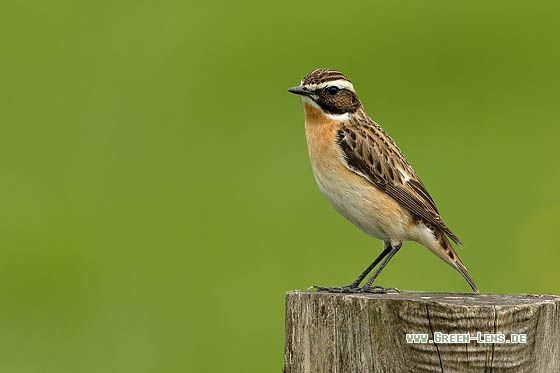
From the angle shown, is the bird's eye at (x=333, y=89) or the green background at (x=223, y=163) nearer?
the bird's eye at (x=333, y=89)

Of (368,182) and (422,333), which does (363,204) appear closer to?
(368,182)

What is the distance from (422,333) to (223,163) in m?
14.9

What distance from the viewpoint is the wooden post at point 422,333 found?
6.76 meters

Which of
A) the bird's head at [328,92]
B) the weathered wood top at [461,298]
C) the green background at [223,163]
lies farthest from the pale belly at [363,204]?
the green background at [223,163]

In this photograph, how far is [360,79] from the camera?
2498cm

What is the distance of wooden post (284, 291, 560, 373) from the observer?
6758 mm

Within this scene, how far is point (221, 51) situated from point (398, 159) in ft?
59.5

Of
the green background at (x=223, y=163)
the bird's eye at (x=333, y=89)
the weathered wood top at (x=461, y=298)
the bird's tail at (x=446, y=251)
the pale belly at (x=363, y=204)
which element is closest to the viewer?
the weathered wood top at (x=461, y=298)

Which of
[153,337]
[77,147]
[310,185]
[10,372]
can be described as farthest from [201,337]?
[77,147]

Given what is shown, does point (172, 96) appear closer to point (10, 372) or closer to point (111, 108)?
point (111, 108)

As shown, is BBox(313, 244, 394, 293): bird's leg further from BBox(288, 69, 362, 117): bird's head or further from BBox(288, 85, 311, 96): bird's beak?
BBox(288, 85, 311, 96): bird's beak

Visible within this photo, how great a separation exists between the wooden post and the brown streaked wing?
2500 mm

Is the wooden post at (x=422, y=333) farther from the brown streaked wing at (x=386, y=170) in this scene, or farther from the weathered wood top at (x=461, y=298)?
the brown streaked wing at (x=386, y=170)

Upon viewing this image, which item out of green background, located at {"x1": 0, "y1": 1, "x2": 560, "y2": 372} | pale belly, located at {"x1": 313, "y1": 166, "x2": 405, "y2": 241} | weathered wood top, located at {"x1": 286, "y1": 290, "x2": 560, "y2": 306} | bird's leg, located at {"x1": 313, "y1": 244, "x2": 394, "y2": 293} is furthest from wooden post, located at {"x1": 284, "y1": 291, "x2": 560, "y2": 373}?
green background, located at {"x1": 0, "y1": 1, "x2": 560, "y2": 372}
